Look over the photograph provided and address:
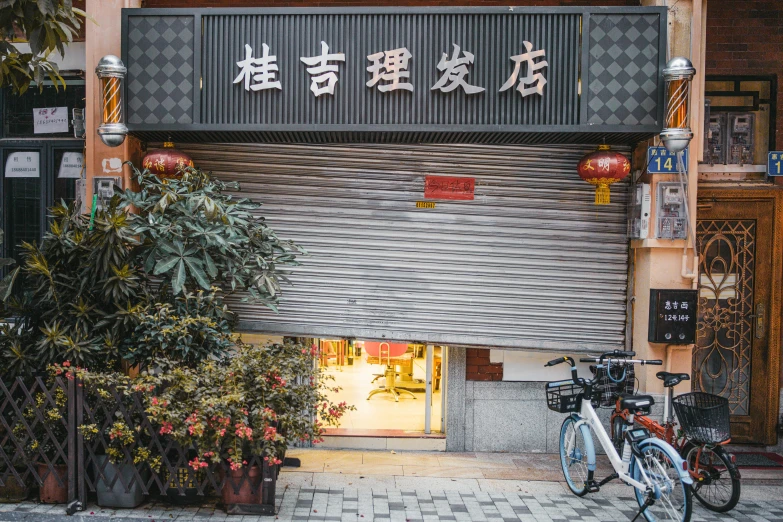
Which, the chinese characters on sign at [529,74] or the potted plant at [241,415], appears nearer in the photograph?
the potted plant at [241,415]

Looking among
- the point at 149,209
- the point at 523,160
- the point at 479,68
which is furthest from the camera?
the point at 523,160

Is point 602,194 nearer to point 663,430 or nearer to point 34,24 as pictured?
point 663,430

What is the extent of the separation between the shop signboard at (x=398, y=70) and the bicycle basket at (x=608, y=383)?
2.61 meters

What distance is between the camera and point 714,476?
6945 millimetres

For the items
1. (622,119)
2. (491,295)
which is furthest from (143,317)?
(622,119)

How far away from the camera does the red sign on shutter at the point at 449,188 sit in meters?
8.64

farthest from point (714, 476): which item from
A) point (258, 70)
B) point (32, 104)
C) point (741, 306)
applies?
point (32, 104)

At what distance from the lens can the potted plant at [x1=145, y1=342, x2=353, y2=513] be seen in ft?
20.4

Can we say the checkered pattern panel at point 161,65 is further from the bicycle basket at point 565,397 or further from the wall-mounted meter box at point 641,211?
the wall-mounted meter box at point 641,211

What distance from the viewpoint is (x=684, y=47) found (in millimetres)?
8031

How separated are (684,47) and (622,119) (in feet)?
3.95

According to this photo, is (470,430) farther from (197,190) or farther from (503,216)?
(197,190)

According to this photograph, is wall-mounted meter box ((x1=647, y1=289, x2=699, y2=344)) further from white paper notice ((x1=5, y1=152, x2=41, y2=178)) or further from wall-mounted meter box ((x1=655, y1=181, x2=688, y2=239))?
white paper notice ((x1=5, y1=152, x2=41, y2=178))

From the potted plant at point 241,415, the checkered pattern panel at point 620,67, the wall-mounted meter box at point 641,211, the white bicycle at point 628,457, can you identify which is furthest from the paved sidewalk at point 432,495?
the checkered pattern panel at point 620,67
